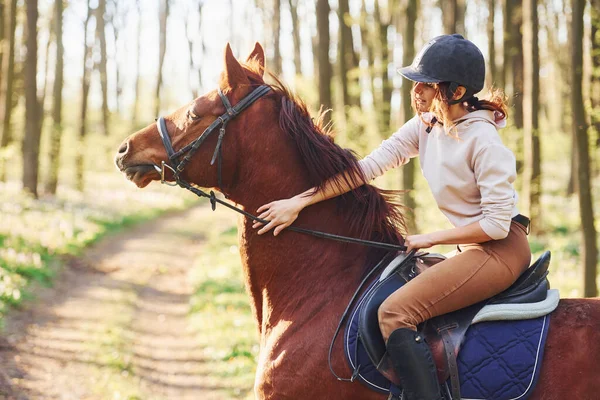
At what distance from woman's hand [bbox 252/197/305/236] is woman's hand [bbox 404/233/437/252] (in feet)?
2.00

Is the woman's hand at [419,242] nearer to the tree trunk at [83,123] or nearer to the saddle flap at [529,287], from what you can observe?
the saddle flap at [529,287]

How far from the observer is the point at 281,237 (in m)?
3.53

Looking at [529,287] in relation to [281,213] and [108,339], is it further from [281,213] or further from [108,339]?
[108,339]

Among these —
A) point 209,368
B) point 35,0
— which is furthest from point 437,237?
point 35,0

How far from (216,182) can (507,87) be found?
63.0ft

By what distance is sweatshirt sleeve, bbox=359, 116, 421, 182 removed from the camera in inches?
139

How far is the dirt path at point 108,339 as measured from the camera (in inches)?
278

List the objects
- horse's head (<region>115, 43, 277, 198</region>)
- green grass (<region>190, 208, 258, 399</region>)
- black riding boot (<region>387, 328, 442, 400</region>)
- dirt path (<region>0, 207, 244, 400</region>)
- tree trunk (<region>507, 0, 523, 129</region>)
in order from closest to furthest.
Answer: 1. black riding boot (<region>387, 328, 442, 400</region>)
2. horse's head (<region>115, 43, 277, 198</region>)
3. dirt path (<region>0, 207, 244, 400</region>)
4. green grass (<region>190, 208, 258, 399</region>)
5. tree trunk (<region>507, 0, 523, 129</region>)

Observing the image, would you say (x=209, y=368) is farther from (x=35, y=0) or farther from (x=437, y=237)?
(x=35, y=0)

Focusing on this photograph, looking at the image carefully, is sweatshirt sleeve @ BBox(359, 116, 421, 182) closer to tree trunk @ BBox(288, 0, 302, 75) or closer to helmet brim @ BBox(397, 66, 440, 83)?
helmet brim @ BBox(397, 66, 440, 83)

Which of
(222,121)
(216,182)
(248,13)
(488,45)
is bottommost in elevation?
(216,182)

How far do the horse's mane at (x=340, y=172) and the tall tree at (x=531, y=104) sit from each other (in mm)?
11084

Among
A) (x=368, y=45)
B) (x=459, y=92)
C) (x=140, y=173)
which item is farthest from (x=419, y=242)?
(x=368, y=45)

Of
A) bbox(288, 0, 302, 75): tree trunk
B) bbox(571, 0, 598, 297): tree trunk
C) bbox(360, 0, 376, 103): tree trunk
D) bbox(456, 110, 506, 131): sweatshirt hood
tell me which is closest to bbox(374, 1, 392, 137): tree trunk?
bbox(360, 0, 376, 103): tree trunk
